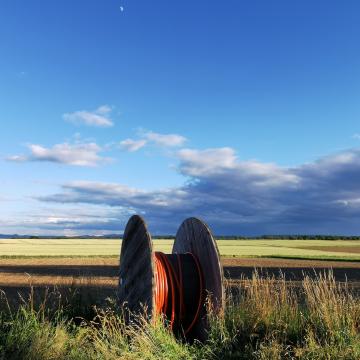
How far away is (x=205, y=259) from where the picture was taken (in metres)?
8.41

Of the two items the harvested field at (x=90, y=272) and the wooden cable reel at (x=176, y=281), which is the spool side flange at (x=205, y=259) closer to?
the wooden cable reel at (x=176, y=281)

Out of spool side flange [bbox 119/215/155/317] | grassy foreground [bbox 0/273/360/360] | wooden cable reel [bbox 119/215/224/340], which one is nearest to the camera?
grassy foreground [bbox 0/273/360/360]

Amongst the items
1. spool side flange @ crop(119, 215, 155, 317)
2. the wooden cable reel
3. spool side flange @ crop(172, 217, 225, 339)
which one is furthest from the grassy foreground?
spool side flange @ crop(119, 215, 155, 317)

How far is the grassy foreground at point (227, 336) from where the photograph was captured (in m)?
6.15

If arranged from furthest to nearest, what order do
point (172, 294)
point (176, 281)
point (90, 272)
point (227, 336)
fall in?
point (90, 272), point (176, 281), point (172, 294), point (227, 336)

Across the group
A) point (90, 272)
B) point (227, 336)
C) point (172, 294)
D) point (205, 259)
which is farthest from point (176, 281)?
point (90, 272)

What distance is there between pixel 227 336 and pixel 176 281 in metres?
1.44

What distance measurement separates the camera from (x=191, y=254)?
8836mm

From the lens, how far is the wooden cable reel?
7.72m

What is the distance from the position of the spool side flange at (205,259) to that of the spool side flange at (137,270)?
92 cm

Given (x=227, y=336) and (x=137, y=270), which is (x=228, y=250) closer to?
(x=137, y=270)

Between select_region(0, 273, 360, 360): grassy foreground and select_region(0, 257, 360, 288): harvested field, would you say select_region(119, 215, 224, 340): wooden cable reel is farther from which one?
select_region(0, 257, 360, 288): harvested field

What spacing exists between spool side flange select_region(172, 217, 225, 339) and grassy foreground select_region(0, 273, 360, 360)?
30 centimetres

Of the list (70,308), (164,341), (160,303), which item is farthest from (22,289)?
(164,341)
